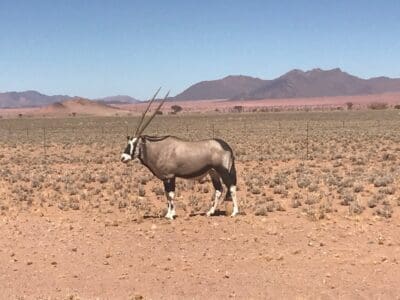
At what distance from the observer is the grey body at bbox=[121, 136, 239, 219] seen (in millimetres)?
12586

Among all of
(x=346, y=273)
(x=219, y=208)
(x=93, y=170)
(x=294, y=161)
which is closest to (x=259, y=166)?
(x=294, y=161)

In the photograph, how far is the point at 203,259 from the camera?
9.62 meters

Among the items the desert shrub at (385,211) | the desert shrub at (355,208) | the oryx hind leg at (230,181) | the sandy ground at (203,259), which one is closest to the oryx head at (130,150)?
the sandy ground at (203,259)

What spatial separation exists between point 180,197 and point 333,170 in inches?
305

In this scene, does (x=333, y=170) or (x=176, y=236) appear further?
(x=333, y=170)

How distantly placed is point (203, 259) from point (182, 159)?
348 cm

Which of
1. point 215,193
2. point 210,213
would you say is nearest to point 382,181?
point 215,193

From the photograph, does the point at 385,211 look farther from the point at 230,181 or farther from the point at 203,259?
the point at 203,259

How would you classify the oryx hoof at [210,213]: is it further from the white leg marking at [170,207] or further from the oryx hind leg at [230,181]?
the white leg marking at [170,207]

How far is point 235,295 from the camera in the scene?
810 centimetres

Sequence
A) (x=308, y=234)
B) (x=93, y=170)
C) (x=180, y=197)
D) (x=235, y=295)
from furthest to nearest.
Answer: (x=93, y=170) → (x=180, y=197) → (x=308, y=234) → (x=235, y=295)

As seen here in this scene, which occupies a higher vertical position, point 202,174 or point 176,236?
point 202,174

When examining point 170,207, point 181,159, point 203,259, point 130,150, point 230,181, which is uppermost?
point 130,150

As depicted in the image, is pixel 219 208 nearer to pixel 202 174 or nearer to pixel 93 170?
pixel 202 174
